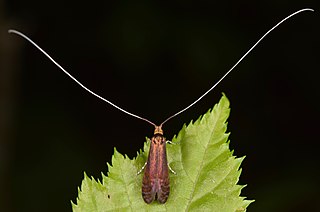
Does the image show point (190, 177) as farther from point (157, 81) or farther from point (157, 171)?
point (157, 81)

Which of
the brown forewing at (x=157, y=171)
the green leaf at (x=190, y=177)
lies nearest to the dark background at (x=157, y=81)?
the brown forewing at (x=157, y=171)

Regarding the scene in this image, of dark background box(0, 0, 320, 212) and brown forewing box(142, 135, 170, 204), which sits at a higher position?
dark background box(0, 0, 320, 212)

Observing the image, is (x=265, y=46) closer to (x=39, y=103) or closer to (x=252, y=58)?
(x=252, y=58)

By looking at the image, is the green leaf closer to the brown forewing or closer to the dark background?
the brown forewing

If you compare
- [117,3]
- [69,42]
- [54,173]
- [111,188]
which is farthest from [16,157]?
[111,188]

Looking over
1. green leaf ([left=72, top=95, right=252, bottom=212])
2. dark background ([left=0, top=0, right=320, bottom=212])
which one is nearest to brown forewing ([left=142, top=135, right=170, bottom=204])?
green leaf ([left=72, top=95, right=252, bottom=212])

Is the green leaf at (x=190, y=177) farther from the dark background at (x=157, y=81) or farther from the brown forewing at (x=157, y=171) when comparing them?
the dark background at (x=157, y=81)
